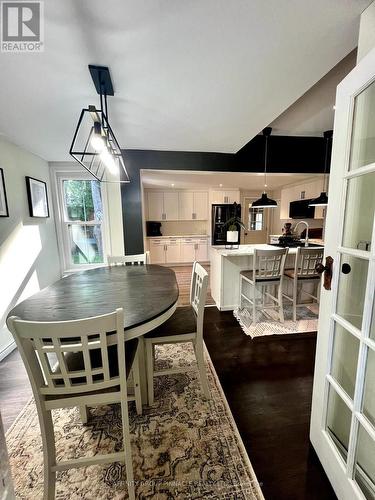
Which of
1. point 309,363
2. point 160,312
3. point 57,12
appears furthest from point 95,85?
point 309,363

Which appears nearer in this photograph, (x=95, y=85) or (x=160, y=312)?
(x=160, y=312)

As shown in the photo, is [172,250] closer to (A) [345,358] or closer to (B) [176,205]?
(B) [176,205]

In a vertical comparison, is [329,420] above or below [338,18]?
below

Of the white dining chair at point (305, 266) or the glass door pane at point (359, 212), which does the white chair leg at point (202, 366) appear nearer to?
the glass door pane at point (359, 212)

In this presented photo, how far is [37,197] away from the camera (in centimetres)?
282

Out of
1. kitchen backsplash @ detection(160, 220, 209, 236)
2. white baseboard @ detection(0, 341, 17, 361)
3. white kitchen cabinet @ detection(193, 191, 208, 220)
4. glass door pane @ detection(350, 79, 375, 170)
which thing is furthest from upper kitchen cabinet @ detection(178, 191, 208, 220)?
glass door pane @ detection(350, 79, 375, 170)

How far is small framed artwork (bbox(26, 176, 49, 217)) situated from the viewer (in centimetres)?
266

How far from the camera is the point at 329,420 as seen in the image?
117 cm

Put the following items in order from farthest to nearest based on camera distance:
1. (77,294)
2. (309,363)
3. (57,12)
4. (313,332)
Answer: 1. (313,332)
2. (309,363)
3. (77,294)
4. (57,12)

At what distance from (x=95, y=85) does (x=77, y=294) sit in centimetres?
143

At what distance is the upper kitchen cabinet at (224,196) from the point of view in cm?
627

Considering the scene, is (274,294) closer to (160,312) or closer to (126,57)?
(160,312)

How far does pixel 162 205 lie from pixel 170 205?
0.23m

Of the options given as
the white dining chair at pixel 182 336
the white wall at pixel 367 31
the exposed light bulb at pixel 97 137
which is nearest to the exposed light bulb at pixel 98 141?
the exposed light bulb at pixel 97 137
